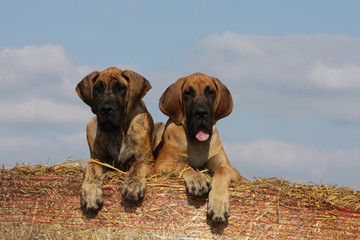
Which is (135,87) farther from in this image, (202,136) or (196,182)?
(196,182)

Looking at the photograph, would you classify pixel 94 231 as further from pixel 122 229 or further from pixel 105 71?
pixel 105 71

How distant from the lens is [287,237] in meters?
5.76

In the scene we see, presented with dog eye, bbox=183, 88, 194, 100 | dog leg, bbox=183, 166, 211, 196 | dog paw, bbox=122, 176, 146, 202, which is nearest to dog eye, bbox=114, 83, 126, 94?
dog eye, bbox=183, 88, 194, 100

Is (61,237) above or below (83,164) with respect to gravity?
below

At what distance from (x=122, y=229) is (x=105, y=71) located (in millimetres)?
2296

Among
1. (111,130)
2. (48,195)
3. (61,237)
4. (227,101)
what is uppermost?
(227,101)

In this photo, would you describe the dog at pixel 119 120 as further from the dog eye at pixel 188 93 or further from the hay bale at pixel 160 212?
the dog eye at pixel 188 93

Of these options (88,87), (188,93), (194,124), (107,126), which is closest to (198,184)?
(194,124)

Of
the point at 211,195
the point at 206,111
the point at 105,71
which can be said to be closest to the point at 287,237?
the point at 211,195

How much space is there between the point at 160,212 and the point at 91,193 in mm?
830

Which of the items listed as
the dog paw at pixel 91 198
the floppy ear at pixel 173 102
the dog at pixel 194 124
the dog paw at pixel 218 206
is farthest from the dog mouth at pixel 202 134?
the dog paw at pixel 91 198

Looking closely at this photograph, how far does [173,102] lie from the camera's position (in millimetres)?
6633

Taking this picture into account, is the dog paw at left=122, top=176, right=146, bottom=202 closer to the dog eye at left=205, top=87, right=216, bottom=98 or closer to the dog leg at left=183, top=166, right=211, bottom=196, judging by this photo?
the dog leg at left=183, top=166, right=211, bottom=196

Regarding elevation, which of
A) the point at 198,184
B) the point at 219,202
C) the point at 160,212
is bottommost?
the point at 160,212
